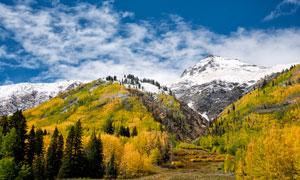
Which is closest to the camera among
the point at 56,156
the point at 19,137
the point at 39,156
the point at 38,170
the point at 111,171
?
the point at 19,137

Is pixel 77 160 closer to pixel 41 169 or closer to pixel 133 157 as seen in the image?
pixel 41 169

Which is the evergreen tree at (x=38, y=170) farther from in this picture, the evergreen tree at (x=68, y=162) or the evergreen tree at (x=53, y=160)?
the evergreen tree at (x=68, y=162)

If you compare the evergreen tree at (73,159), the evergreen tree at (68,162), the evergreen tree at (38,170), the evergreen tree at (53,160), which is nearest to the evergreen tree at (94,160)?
the evergreen tree at (73,159)

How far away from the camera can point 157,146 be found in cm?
12631

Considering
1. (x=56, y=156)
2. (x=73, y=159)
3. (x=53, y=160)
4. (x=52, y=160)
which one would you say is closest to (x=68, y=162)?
(x=73, y=159)

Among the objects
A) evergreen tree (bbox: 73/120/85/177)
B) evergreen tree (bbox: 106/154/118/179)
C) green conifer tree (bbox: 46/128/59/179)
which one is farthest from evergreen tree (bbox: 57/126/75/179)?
evergreen tree (bbox: 106/154/118/179)

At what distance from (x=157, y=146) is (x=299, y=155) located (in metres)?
94.3

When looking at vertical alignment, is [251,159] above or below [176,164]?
above

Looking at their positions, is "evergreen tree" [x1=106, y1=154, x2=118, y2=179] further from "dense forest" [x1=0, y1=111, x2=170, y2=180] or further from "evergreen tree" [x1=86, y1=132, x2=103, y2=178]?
"evergreen tree" [x1=86, y1=132, x2=103, y2=178]

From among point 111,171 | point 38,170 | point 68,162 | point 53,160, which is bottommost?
point 111,171

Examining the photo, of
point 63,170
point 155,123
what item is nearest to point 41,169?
point 63,170

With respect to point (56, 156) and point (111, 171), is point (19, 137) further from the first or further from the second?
point (111, 171)

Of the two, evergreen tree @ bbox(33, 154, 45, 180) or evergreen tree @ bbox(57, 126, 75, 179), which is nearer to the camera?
evergreen tree @ bbox(33, 154, 45, 180)

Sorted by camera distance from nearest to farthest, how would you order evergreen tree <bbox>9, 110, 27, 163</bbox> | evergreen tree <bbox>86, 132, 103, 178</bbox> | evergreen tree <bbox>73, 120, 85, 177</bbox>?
1. evergreen tree <bbox>9, 110, 27, 163</bbox>
2. evergreen tree <bbox>73, 120, 85, 177</bbox>
3. evergreen tree <bbox>86, 132, 103, 178</bbox>
